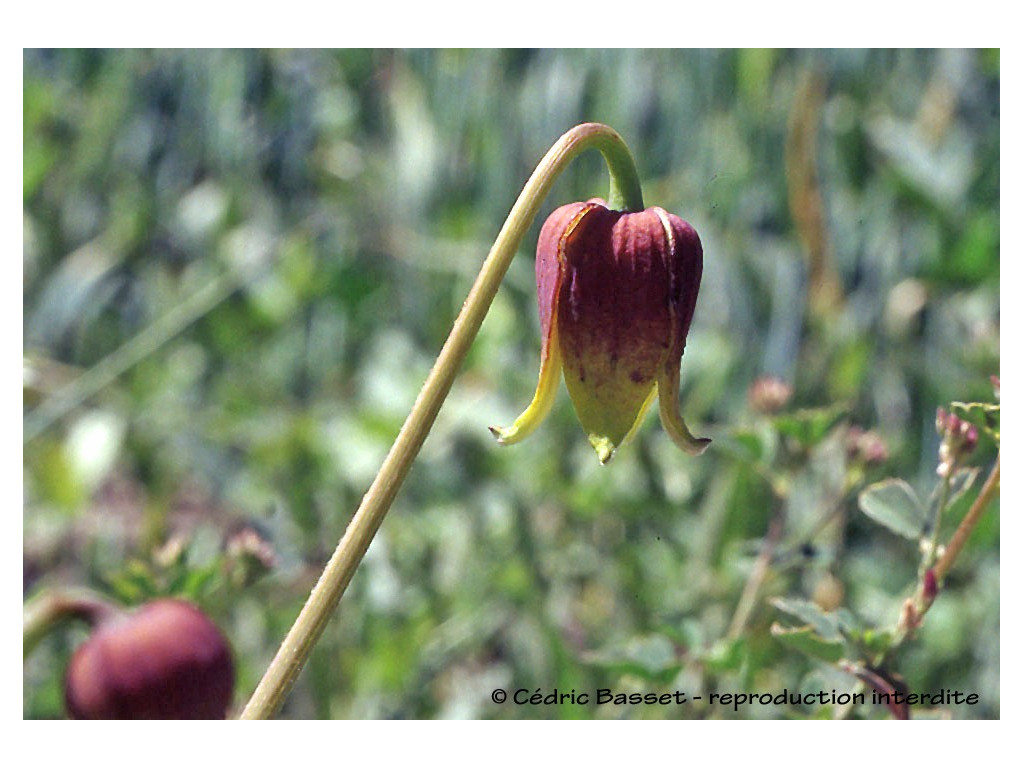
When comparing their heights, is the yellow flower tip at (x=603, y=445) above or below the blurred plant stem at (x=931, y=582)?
above

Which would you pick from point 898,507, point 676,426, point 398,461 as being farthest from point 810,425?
point 398,461

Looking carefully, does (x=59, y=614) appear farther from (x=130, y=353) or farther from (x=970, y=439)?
(x=130, y=353)

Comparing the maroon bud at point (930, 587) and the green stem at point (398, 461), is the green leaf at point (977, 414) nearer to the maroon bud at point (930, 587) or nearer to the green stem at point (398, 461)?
the maroon bud at point (930, 587)

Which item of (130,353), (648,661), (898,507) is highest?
(130,353)

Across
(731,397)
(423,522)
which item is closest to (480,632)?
(423,522)

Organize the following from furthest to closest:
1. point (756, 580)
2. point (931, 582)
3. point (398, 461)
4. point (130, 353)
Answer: point (130, 353)
point (756, 580)
point (931, 582)
point (398, 461)

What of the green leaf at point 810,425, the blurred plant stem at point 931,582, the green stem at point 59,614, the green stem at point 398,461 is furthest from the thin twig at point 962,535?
the green stem at point 59,614
